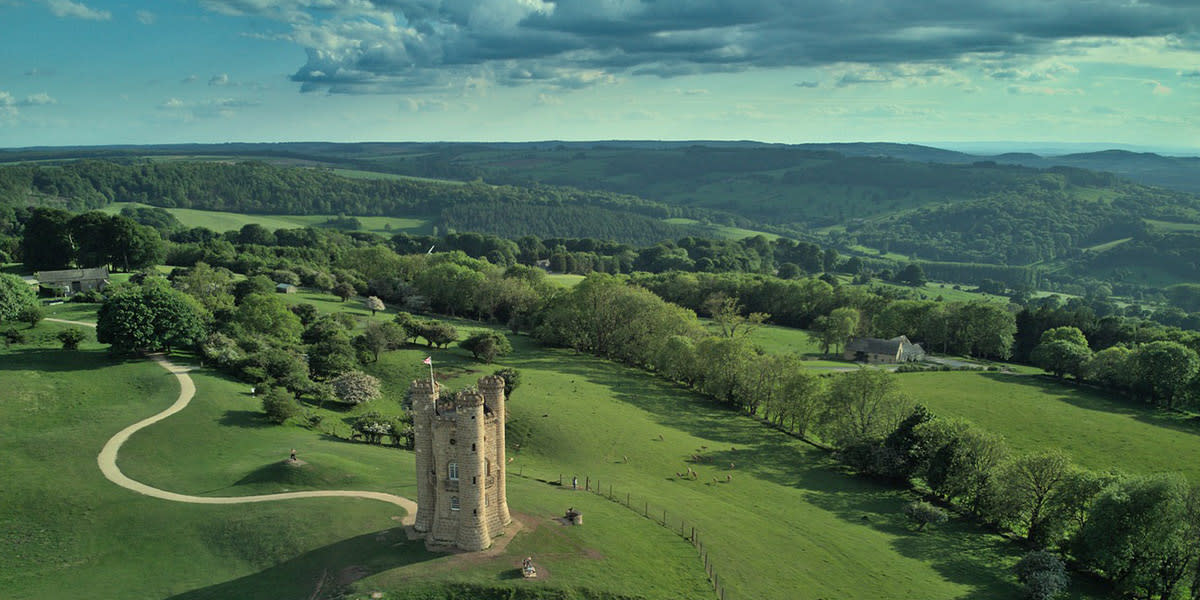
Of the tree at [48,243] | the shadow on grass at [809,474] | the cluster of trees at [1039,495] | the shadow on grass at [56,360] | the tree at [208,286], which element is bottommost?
the shadow on grass at [809,474]

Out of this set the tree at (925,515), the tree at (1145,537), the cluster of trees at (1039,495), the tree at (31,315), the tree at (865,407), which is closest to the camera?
the tree at (1145,537)

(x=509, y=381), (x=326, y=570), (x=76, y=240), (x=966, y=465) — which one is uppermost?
(x=76, y=240)

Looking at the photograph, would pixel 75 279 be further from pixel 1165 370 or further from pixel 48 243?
pixel 1165 370

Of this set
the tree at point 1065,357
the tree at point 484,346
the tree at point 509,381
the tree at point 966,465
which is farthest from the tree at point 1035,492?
the tree at point 484,346

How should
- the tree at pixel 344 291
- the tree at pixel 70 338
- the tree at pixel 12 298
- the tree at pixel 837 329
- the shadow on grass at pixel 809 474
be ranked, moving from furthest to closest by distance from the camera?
the tree at pixel 344 291
the tree at pixel 837 329
the tree at pixel 12 298
the tree at pixel 70 338
the shadow on grass at pixel 809 474

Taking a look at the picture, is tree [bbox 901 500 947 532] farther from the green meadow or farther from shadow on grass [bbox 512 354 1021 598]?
the green meadow

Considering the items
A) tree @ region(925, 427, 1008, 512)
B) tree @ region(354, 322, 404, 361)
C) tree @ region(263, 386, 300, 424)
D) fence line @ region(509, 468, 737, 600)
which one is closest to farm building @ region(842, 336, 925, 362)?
tree @ region(925, 427, 1008, 512)

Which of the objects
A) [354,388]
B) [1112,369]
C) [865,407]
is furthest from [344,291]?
[1112,369]

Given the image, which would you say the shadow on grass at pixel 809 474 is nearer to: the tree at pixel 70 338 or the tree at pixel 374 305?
the tree at pixel 374 305
